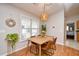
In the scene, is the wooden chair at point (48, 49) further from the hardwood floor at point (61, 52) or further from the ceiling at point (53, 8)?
the ceiling at point (53, 8)

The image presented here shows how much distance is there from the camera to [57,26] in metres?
1.96

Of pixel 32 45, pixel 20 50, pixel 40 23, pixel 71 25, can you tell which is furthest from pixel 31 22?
pixel 71 25

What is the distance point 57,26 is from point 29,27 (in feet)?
1.86

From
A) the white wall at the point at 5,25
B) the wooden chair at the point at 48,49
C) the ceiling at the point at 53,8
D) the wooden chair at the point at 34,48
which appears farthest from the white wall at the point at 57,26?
the white wall at the point at 5,25

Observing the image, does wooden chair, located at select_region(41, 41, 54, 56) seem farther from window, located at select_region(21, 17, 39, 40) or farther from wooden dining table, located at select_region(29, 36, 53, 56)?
window, located at select_region(21, 17, 39, 40)

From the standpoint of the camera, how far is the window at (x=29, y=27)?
1928 millimetres

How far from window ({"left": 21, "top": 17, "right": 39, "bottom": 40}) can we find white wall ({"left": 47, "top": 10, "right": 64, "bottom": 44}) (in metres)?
0.24

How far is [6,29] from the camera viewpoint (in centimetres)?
185

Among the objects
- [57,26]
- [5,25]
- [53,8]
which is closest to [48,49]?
[57,26]

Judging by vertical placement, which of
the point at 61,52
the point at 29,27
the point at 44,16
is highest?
the point at 44,16

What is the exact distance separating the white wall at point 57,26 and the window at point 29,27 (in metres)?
0.24

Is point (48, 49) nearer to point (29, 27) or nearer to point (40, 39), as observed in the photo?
point (40, 39)

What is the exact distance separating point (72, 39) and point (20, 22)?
1.10m

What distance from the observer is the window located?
1.93m
